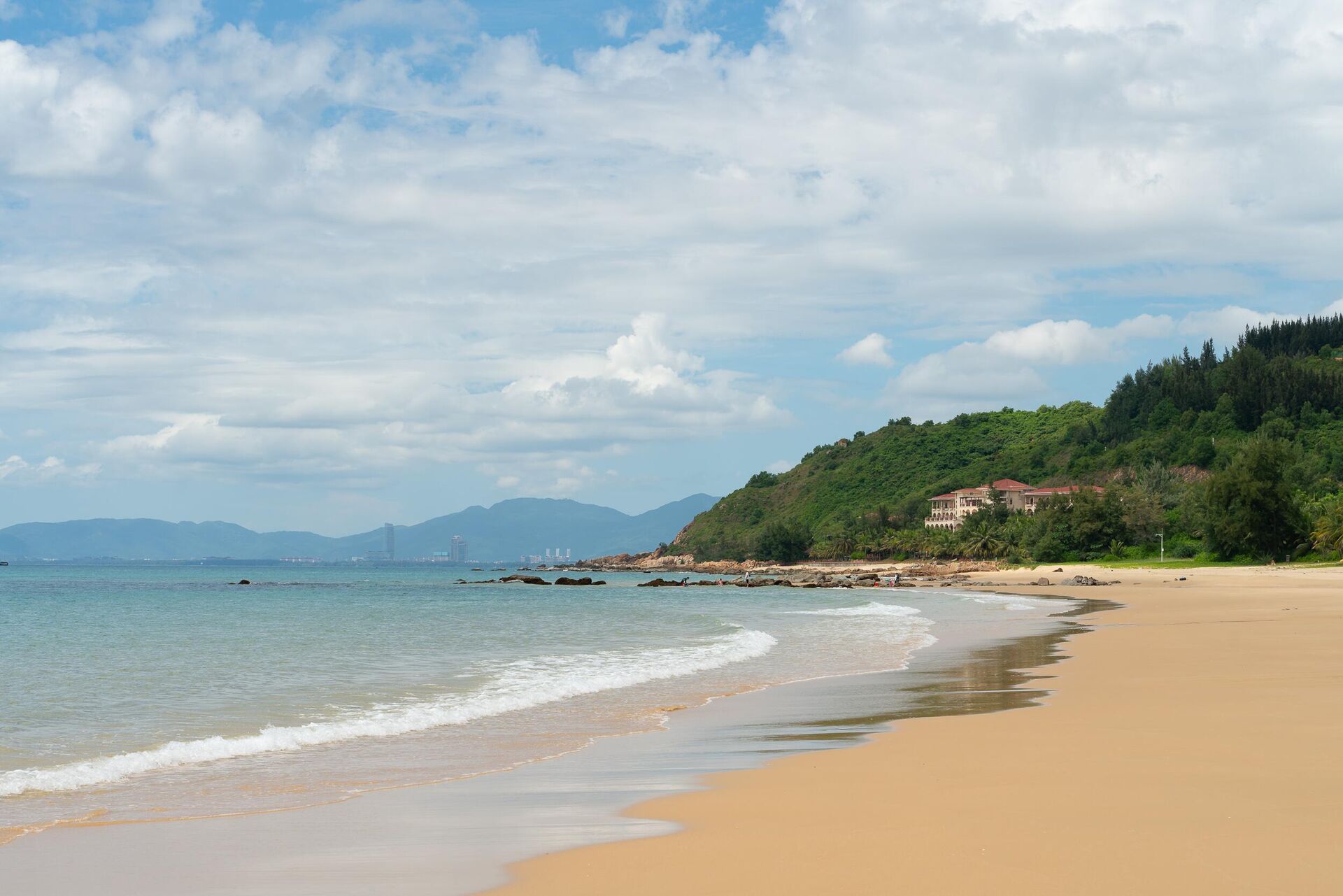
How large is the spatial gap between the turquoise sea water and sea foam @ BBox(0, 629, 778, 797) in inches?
1.8

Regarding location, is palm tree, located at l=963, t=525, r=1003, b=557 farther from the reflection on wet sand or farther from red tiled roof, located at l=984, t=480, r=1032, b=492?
the reflection on wet sand

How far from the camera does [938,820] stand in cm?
709

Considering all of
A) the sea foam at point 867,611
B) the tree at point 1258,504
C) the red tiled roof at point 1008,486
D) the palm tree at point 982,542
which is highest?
the red tiled roof at point 1008,486

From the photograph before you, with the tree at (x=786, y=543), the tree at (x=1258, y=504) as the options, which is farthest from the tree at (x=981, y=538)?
the tree at (x=1258, y=504)

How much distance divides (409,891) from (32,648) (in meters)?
25.4

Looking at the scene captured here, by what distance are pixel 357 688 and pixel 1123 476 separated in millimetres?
124795

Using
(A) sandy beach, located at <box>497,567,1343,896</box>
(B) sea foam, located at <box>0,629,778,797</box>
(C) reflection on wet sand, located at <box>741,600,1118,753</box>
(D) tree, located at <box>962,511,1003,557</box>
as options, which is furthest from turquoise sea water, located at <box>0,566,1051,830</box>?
(D) tree, located at <box>962,511,1003,557</box>

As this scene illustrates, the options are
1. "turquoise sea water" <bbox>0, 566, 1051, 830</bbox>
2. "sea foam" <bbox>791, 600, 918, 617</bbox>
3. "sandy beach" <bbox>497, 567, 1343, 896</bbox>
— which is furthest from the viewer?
"sea foam" <bbox>791, 600, 918, 617</bbox>

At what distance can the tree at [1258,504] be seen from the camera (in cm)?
7238

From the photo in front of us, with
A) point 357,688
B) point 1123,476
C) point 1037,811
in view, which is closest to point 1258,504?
point 1123,476

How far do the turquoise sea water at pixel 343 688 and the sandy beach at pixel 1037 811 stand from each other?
3.56 meters

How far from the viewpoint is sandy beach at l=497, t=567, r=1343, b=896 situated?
5832 millimetres

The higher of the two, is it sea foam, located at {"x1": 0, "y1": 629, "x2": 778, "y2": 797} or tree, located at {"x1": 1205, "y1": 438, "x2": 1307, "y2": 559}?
tree, located at {"x1": 1205, "y1": 438, "x2": 1307, "y2": 559}

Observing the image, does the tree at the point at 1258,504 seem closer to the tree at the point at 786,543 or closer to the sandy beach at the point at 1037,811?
the sandy beach at the point at 1037,811
